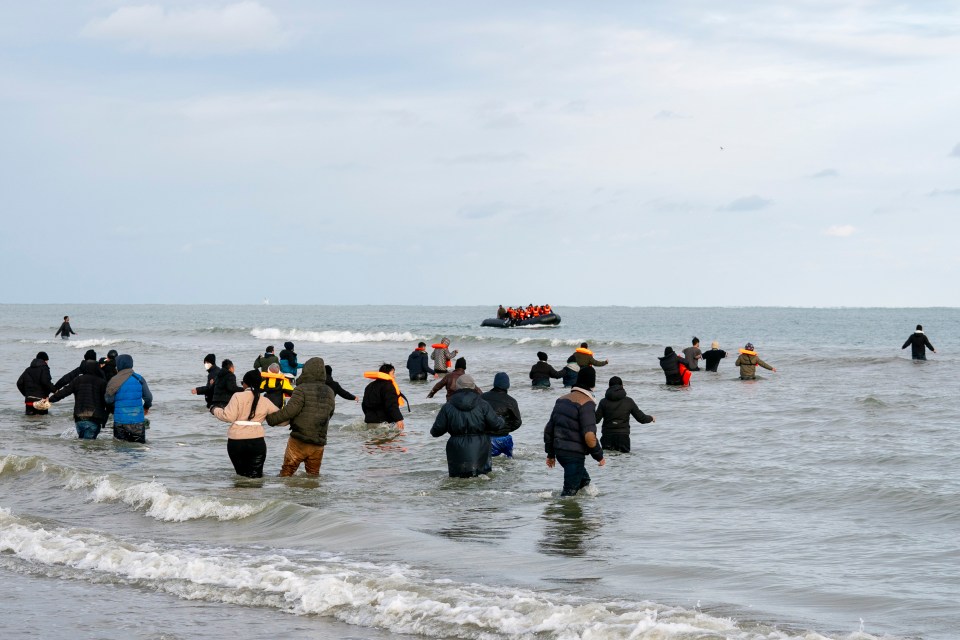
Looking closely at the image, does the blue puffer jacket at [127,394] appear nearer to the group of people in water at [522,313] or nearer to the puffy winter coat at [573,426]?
the puffy winter coat at [573,426]

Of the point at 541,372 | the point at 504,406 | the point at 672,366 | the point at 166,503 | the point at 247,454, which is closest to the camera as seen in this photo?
the point at 166,503

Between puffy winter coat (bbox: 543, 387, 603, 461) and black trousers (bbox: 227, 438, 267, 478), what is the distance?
3596 mm

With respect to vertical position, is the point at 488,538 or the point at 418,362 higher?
the point at 418,362

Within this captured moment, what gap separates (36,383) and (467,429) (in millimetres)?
11188

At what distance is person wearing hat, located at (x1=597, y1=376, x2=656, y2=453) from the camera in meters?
14.7

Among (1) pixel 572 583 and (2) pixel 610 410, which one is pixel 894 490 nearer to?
(2) pixel 610 410

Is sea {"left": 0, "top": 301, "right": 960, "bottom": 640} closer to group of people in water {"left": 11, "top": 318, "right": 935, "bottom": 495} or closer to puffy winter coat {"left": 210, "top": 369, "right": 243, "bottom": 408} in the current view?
group of people in water {"left": 11, "top": 318, "right": 935, "bottom": 495}

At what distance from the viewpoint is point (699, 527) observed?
10836mm

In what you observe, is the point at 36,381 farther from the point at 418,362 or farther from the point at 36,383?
the point at 418,362

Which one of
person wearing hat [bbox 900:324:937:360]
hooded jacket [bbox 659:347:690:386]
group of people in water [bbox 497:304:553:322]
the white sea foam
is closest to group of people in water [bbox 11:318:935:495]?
hooded jacket [bbox 659:347:690:386]

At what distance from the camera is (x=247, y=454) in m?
12.3

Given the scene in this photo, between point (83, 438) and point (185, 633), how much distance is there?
10534 mm

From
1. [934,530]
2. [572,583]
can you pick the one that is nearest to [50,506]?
[572,583]

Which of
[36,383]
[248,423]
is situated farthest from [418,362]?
[248,423]
